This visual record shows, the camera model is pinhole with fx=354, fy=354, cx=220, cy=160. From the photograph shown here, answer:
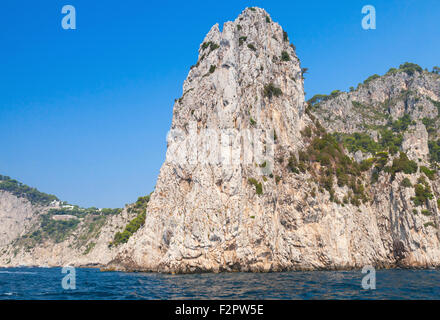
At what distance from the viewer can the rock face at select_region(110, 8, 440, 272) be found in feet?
177

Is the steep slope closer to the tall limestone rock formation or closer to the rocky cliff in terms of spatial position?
the rocky cliff

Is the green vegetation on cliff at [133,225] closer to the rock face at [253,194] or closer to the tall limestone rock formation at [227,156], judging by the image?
the rock face at [253,194]

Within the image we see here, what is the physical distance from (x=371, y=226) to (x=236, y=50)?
4155cm

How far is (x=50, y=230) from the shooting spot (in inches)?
5950

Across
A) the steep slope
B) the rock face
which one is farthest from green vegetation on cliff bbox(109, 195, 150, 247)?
the rock face

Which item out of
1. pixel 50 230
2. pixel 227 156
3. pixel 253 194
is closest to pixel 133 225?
pixel 227 156

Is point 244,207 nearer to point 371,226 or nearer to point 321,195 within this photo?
point 321,195

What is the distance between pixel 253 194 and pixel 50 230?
12469cm

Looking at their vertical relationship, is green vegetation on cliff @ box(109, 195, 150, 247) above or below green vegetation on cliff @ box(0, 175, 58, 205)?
below

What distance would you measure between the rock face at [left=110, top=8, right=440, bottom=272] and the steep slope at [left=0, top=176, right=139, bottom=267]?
4970 cm

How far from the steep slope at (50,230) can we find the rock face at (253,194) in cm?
4970

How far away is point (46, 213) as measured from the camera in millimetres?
169000

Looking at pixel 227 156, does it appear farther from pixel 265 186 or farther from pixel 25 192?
pixel 25 192

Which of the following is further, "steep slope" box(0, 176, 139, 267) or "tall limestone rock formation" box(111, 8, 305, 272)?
"steep slope" box(0, 176, 139, 267)
